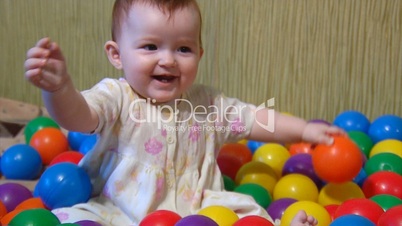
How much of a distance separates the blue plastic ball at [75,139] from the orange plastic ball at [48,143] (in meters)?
0.02

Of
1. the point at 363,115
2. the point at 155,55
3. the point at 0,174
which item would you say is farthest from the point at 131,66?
the point at 363,115

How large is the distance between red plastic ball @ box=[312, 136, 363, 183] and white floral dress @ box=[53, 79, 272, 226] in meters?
0.17

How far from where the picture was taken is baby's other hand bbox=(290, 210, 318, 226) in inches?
43.6

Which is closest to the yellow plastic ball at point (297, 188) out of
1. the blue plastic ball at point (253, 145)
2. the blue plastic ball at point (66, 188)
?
the blue plastic ball at point (253, 145)

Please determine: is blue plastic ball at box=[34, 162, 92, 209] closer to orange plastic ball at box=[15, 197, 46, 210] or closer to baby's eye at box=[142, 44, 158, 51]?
orange plastic ball at box=[15, 197, 46, 210]

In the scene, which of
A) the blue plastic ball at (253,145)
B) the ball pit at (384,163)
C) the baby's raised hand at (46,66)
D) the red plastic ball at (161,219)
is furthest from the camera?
the blue plastic ball at (253,145)

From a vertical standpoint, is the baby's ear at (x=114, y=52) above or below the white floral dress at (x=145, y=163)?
above

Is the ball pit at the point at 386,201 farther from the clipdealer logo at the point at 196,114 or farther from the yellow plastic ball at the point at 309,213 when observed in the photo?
the clipdealer logo at the point at 196,114

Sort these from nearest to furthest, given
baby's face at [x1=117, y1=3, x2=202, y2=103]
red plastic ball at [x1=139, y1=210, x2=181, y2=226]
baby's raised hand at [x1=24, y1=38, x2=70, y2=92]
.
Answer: baby's raised hand at [x1=24, y1=38, x2=70, y2=92] → red plastic ball at [x1=139, y1=210, x2=181, y2=226] → baby's face at [x1=117, y1=3, x2=202, y2=103]

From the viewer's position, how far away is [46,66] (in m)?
1.03

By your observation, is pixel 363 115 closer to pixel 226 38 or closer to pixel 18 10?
pixel 226 38

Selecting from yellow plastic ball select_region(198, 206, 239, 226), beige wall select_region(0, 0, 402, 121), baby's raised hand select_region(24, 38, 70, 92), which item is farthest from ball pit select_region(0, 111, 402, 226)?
baby's raised hand select_region(24, 38, 70, 92)

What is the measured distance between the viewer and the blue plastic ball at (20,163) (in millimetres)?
1614

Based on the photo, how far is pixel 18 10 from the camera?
217 cm
